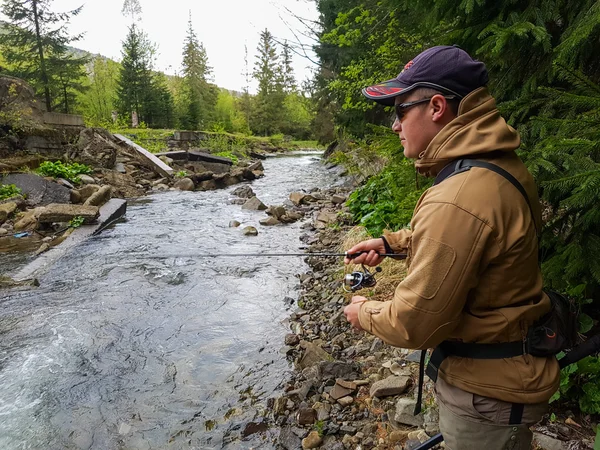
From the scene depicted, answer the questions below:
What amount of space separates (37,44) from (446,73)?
107ft

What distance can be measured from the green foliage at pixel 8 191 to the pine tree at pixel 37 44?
18.8 m

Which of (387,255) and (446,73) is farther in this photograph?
(387,255)

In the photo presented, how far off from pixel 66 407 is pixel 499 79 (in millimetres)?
5244

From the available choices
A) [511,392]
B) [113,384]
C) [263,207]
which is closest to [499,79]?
[511,392]

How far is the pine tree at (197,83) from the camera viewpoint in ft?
153

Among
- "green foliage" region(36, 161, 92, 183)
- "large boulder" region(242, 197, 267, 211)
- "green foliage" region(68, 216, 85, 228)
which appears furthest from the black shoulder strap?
"green foliage" region(36, 161, 92, 183)

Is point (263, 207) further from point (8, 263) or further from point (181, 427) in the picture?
point (181, 427)

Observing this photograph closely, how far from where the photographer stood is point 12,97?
46.5ft

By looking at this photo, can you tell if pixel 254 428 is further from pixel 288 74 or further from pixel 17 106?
pixel 288 74

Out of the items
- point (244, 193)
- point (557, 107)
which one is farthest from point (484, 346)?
point (244, 193)

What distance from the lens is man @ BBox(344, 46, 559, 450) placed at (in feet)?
4.21

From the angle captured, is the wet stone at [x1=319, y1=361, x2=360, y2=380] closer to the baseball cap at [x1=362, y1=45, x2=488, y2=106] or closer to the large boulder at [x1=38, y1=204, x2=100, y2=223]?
the baseball cap at [x1=362, y1=45, x2=488, y2=106]

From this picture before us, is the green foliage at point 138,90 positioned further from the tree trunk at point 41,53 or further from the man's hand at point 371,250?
the man's hand at point 371,250

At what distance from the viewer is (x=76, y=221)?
9.70 metres
